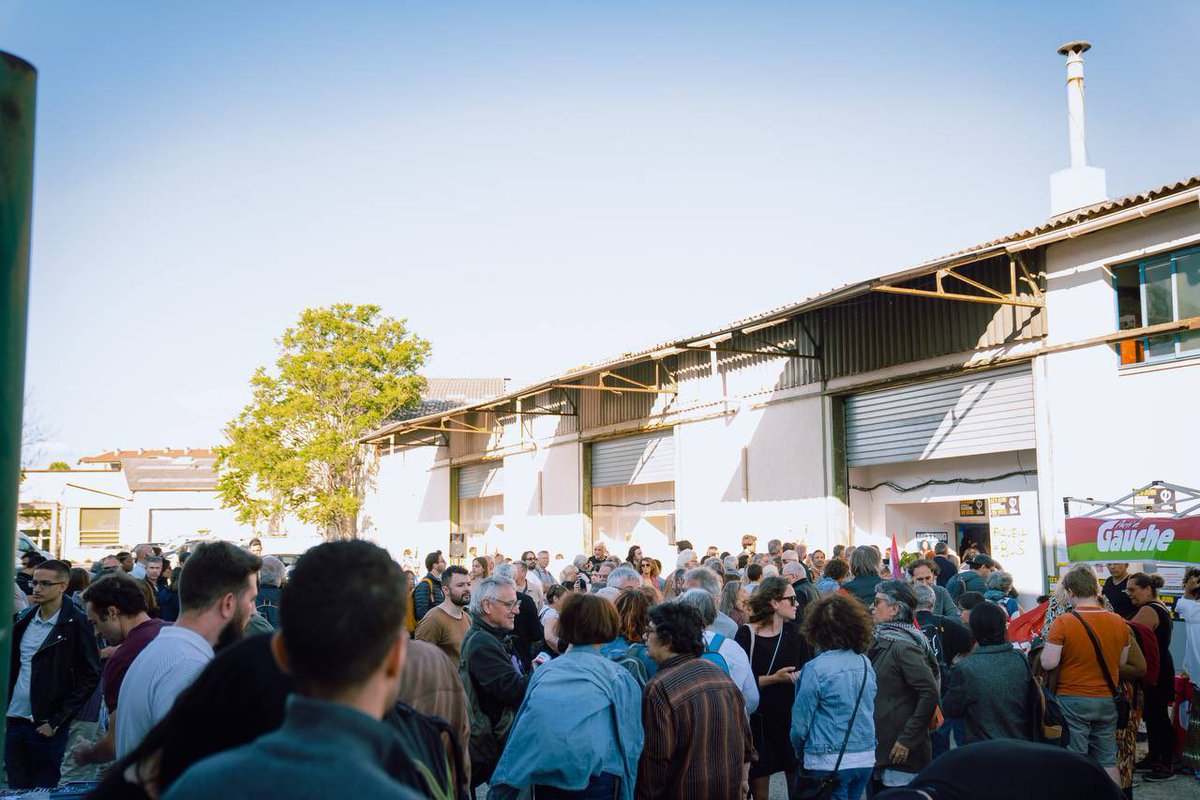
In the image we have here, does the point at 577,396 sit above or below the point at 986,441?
above

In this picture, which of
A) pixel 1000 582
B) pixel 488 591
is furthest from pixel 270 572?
pixel 1000 582

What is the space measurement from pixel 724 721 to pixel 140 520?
6787 cm

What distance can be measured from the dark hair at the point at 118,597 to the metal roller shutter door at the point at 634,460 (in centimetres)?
1936

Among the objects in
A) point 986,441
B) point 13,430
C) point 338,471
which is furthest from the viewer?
point 338,471

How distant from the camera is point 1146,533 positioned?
9766 mm

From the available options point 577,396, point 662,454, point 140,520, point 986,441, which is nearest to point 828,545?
point 986,441

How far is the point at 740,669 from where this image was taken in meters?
5.99

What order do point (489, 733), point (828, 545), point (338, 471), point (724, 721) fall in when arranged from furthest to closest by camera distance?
point (338, 471) → point (828, 545) → point (489, 733) → point (724, 721)

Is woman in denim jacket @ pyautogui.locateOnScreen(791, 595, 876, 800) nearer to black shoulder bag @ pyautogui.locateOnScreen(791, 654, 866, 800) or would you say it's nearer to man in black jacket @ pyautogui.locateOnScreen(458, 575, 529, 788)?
black shoulder bag @ pyautogui.locateOnScreen(791, 654, 866, 800)

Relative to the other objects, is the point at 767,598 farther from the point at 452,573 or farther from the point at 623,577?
the point at 452,573

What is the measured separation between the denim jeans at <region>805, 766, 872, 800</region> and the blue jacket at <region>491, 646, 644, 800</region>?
1.38 meters

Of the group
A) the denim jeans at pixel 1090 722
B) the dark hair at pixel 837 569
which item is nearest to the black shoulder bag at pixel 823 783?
the denim jeans at pixel 1090 722

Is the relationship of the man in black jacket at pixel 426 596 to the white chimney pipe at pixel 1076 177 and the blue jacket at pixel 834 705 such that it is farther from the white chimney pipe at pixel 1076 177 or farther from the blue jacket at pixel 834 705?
the white chimney pipe at pixel 1076 177

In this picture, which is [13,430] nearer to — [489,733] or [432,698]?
[432,698]
